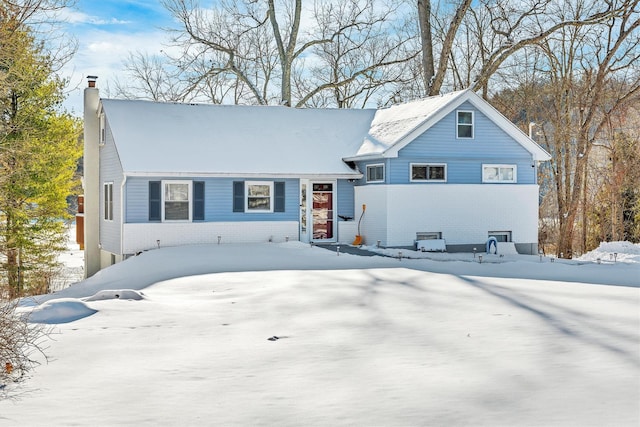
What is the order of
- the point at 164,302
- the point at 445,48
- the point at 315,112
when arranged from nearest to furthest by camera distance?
the point at 164,302
the point at 315,112
the point at 445,48

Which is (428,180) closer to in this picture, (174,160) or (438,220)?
(438,220)

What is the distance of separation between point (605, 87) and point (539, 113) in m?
3.72

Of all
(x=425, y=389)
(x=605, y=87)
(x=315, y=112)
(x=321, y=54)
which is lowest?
(x=425, y=389)

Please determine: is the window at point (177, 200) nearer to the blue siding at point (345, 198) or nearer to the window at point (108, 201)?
the window at point (108, 201)

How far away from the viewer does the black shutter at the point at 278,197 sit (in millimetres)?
23516

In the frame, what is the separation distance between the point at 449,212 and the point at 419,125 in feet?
10.8

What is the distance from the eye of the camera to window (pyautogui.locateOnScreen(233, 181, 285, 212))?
75.7 ft

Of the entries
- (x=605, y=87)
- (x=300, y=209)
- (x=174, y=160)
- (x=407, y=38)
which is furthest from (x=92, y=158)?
(x=605, y=87)

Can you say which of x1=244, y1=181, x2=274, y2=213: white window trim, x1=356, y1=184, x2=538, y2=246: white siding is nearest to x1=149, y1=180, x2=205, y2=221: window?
x1=244, y1=181, x2=274, y2=213: white window trim

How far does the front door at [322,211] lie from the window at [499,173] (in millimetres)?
5603

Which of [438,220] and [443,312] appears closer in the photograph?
[443,312]

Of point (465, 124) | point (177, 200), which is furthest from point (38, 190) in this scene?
point (465, 124)

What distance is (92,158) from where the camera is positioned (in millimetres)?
25688

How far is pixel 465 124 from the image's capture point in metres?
23.9
